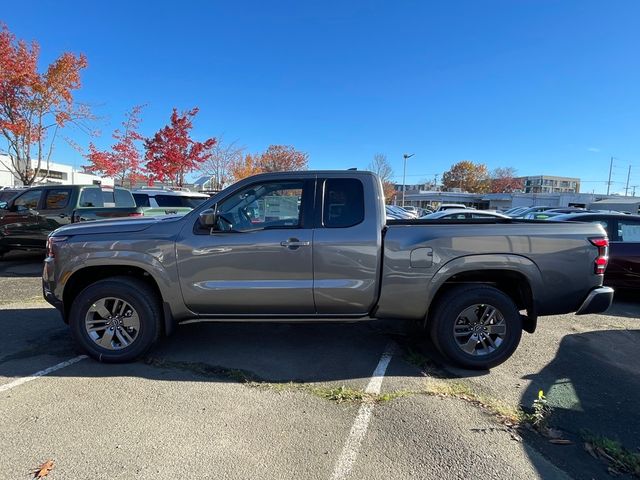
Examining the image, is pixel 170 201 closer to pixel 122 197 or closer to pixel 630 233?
pixel 122 197

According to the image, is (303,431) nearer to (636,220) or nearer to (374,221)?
(374,221)

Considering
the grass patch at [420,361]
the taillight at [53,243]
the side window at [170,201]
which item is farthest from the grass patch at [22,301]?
the side window at [170,201]

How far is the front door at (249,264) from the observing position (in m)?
3.96

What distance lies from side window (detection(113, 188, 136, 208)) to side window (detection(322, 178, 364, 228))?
312 inches

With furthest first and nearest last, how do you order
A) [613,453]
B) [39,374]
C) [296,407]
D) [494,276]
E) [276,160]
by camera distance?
[276,160] < [494,276] < [39,374] < [296,407] < [613,453]

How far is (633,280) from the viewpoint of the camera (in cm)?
672

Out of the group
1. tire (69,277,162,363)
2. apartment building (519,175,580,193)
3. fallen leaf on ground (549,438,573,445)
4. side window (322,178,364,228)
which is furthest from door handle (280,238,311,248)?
apartment building (519,175,580,193)

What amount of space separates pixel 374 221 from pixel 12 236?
9.37 m

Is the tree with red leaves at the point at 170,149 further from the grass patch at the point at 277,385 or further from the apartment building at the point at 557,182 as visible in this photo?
the apartment building at the point at 557,182

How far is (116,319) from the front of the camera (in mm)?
4109

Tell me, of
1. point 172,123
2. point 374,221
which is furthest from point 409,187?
point 374,221

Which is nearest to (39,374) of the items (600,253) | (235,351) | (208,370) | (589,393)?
(208,370)

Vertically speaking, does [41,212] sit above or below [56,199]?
below

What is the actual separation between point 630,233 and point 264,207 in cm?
662
